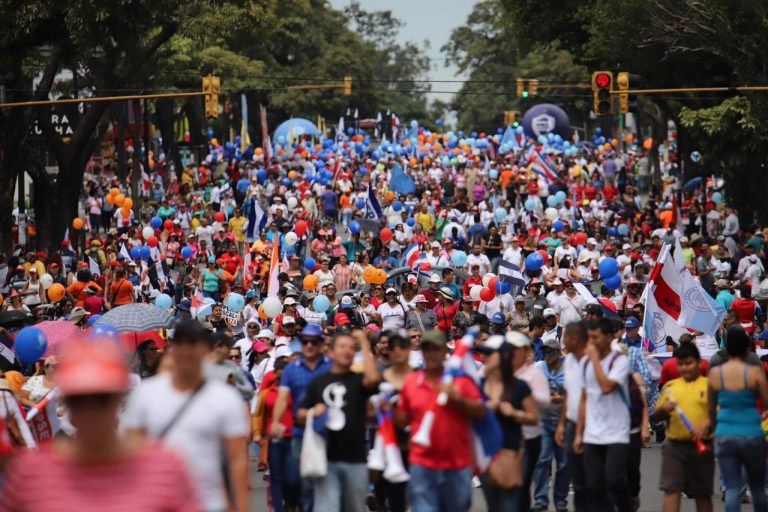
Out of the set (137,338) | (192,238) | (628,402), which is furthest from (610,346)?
(192,238)

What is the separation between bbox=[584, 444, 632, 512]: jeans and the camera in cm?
1043

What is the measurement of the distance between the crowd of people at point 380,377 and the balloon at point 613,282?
50 mm

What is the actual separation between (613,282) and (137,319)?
31.9 feet

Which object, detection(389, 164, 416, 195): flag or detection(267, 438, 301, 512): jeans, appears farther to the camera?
detection(389, 164, 416, 195): flag

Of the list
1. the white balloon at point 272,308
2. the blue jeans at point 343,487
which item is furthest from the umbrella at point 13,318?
the blue jeans at point 343,487

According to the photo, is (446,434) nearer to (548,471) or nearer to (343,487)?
(343,487)

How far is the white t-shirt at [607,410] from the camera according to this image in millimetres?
10406

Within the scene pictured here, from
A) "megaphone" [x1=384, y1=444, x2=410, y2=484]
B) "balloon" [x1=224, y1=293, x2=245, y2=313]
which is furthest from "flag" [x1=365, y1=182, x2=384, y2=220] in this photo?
"megaphone" [x1=384, y1=444, x2=410, y2=484]

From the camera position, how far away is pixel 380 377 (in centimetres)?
983

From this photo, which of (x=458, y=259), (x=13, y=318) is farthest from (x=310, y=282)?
(x=13, y=318)

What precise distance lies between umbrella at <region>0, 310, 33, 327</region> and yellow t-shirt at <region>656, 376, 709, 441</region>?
1118 centimetres

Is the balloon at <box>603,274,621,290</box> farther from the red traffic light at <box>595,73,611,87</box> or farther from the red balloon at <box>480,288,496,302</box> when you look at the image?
the red traffic light at <box>595,73,611,87</box>

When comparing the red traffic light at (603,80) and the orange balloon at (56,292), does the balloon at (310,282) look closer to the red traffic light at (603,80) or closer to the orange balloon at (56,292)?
the orange balloon at (56,292)

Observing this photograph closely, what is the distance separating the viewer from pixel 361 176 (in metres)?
53.2
